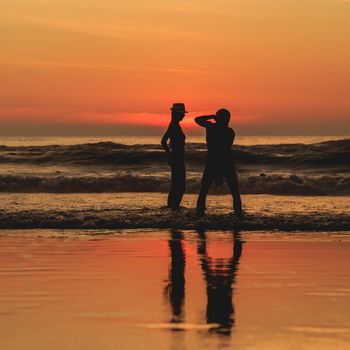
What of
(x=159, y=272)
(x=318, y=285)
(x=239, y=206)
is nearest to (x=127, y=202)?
(x=239, y=206)

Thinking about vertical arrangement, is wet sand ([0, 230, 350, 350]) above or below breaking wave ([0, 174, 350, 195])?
below

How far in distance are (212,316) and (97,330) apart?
110 cm

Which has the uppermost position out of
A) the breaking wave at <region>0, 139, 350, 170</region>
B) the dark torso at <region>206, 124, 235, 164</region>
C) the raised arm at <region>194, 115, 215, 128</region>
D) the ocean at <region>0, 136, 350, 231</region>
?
the raised arm at <region>194, 115, 215, 128</region>

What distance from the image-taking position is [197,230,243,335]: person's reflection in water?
23.2 feet

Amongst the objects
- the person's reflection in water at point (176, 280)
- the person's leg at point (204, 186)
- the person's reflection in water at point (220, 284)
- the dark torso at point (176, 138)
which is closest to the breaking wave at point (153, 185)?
the dark torso at point (176, 138)

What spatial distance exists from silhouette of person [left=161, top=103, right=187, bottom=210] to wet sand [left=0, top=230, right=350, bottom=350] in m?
4.46

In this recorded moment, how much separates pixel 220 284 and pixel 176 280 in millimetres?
552

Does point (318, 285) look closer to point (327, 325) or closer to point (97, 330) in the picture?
point (327, 325)

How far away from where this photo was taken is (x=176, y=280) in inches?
359

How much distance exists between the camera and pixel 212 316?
23.7 feet

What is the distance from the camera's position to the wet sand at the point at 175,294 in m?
6.43

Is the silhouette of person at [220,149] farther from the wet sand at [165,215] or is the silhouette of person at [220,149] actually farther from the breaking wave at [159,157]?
the breaking wave at [159,157]

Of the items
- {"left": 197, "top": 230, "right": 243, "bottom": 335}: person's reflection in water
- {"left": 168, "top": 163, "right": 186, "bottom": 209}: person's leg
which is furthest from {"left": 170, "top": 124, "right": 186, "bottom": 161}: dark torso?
{"left": 197, "top": 230, "right": 243, "bottom": 335}: person's reflection in water

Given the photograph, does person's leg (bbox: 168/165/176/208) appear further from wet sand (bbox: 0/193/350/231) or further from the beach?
the beach
